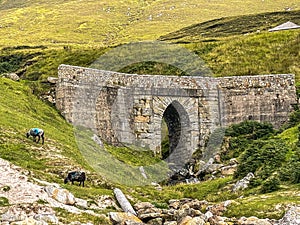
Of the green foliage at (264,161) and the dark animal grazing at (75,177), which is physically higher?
the dark animal grazing at (75,177)

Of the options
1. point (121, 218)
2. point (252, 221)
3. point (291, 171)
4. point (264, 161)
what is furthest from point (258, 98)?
point (121, 218)

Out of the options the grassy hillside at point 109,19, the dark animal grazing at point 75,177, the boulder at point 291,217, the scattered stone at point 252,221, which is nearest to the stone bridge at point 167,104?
the dark animal grazing at point 75,177

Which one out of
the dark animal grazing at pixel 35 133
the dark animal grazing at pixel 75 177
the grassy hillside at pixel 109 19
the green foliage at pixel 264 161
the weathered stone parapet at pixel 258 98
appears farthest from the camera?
the grassy hillside at pixel 109 19

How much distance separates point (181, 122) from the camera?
3838 cm

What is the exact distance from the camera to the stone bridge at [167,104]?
33375 mm

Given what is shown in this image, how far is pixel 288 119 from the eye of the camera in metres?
37.4

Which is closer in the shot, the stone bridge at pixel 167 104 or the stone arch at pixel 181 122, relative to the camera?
the stone bridge at pixel 167 104

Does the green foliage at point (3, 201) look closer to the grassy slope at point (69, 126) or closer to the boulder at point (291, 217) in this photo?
the grassy slope at point (69, 126)

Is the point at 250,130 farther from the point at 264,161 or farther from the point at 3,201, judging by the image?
the point at 3,201

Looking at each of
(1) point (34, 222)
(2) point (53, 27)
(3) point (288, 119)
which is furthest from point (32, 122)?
(2) point (53, 27)

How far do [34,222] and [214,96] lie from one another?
84.6 ft

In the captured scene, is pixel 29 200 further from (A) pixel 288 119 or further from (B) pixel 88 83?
(A) pixel 288 119

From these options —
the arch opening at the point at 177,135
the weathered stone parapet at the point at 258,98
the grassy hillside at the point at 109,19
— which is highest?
the grassy hillside at the point at 109,19

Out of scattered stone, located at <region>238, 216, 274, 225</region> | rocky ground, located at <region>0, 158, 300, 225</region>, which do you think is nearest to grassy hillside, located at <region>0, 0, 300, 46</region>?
rocky ground, located at <region>0, 158, 300, 225</region>
